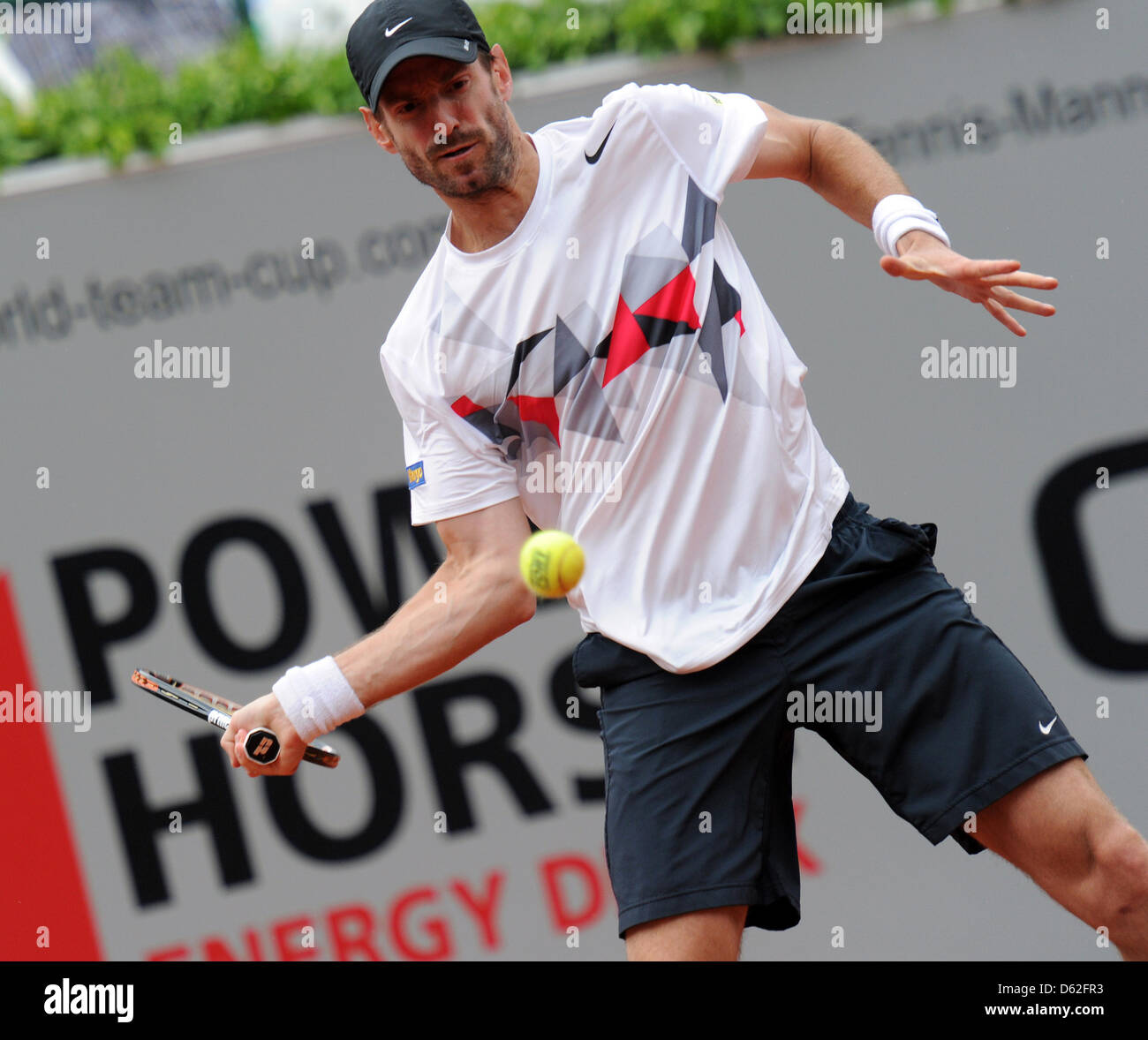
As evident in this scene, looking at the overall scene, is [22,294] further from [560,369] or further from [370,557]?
[560,369]

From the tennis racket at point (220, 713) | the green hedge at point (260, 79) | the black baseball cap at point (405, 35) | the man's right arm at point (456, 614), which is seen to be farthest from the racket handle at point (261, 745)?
the green hedge at point (260, 79)

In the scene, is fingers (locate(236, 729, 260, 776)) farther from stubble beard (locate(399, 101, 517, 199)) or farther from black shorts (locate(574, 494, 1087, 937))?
stubble beard (locate(399, 101, 517, 199))

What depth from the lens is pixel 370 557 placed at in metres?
4.80

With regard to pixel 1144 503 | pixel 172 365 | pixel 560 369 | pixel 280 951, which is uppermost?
pixel 172 365

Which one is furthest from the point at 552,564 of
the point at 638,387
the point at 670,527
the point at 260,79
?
the point at 260,79

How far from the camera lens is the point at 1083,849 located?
262cm

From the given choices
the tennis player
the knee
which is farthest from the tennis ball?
the knee

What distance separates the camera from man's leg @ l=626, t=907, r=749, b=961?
271 centimetres

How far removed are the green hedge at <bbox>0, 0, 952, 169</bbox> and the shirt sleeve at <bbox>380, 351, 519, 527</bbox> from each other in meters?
2.08

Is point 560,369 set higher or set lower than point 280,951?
higher

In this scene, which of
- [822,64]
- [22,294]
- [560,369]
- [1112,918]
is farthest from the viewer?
[22,294]

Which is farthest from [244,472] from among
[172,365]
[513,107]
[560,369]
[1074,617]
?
[1074,617]

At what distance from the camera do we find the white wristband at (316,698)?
9.11ft
